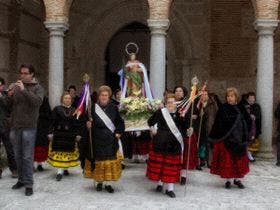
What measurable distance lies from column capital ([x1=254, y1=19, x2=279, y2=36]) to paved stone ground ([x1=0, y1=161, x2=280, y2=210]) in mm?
3417

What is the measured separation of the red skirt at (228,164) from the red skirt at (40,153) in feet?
9.92

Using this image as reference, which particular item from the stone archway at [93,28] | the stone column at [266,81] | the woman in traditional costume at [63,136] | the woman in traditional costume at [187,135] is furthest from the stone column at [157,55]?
the stone archway at [93,28]

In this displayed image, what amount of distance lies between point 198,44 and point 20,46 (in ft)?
16.3

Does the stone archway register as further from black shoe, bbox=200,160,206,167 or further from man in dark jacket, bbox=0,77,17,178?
man in dark jacket, bbox=0,77,17,178

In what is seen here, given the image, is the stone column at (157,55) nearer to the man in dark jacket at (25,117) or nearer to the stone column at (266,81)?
the stone column at (266,81)

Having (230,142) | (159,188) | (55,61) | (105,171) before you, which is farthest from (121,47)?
(105,171)

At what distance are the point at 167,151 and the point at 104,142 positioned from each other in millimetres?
924

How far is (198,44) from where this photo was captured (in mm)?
13969

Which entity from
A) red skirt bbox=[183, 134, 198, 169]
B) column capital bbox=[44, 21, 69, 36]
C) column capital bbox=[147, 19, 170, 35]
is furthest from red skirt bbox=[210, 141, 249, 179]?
column capital bbox=[44, 21, 69, 36]

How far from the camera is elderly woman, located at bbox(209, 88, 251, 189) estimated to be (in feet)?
24.9

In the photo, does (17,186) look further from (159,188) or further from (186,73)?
(186,73)

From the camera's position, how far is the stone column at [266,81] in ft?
34.6

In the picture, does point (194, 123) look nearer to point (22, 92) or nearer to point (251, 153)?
point (251, 153)

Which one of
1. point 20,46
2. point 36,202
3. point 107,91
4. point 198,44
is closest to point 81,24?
point 20,46
